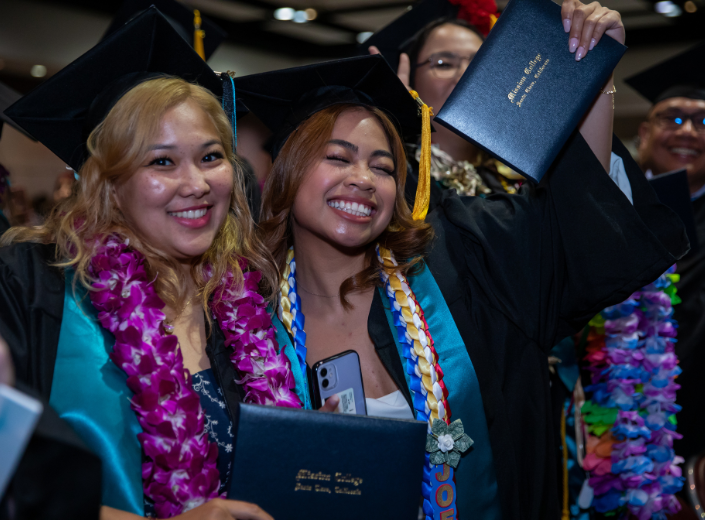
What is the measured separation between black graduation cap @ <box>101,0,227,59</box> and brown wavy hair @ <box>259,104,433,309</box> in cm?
122

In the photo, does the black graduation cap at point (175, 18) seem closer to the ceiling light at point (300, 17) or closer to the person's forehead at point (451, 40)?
the person's forehead at point (451, 40)

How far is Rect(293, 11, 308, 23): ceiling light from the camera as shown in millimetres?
8406

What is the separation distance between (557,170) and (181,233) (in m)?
1.23

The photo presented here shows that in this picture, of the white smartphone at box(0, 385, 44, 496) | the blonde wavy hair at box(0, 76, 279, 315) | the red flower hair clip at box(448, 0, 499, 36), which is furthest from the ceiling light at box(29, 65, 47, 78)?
the white smartphone at box(0, 385, 44, 496)

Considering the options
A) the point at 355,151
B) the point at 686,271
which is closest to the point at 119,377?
the point at 355,151

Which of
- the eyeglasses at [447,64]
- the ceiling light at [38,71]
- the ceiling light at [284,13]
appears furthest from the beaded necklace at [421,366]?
the ceiling light at [284,13]

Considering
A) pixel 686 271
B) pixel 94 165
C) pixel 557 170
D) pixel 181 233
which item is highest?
pixel 686 271

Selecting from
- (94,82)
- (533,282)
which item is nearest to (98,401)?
(94,82)

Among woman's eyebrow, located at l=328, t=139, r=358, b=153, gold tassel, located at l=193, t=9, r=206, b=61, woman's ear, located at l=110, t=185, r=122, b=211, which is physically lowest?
woman's ear, located at l=110, t=185, r=122, b=211

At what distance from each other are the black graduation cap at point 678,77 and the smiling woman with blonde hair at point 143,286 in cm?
303

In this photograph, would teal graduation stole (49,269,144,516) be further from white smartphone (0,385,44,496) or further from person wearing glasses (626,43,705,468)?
person wearing glasses (626,43,705,468)

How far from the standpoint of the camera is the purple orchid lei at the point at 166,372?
1.52m

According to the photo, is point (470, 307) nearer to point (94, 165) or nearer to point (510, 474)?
point (510, 474)

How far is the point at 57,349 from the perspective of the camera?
1542 mm
